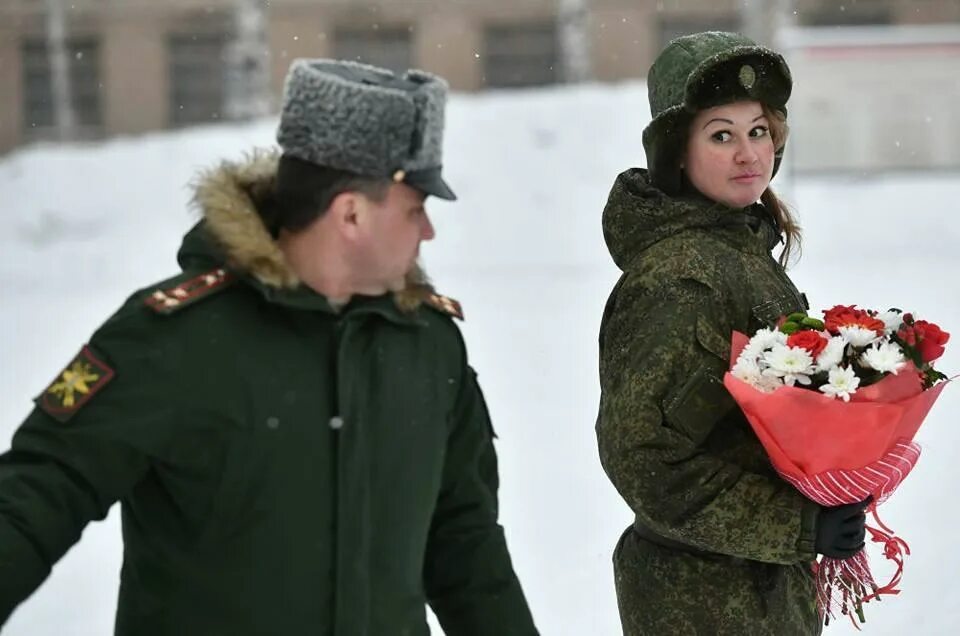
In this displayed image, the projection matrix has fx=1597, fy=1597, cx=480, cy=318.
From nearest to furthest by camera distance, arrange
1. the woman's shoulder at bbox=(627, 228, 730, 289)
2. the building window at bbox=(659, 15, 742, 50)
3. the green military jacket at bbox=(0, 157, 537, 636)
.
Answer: the green military jacket at bbox=(0, 157, 537, 636)
the woman's shoulder at bbox=(627, 228, 730, 289)
the building window at bbox=(659, 15, 742, 50)

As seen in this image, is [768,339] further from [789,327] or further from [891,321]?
[891,321]

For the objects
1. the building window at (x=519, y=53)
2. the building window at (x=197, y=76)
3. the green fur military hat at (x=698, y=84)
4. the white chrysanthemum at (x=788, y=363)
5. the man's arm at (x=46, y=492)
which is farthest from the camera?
the building window at (x=519, y=53)

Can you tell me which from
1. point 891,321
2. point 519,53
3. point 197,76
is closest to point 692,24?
point 519,53

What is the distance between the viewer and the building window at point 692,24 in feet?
73.7

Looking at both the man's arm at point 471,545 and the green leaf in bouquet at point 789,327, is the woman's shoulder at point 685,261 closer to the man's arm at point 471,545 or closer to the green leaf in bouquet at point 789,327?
the green leaf in bouquet at point 789,327

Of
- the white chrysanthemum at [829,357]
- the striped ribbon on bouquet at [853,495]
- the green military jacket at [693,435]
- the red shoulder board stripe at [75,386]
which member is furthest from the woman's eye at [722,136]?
the red shoulder board stripe at [75,386]

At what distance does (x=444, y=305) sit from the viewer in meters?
2.83

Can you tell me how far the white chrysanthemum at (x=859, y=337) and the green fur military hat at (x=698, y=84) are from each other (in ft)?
1.80

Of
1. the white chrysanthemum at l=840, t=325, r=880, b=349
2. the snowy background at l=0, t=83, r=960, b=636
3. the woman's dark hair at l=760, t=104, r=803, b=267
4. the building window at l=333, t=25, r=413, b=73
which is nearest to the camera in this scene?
the white chrysanthemum at l=840, t=325, r=880, b=349

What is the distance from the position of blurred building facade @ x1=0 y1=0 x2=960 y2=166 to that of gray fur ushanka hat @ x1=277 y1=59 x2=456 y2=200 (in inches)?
783

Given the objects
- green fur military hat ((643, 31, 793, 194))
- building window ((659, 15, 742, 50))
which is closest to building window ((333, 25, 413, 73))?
building window ((659, 15, 742, 50))

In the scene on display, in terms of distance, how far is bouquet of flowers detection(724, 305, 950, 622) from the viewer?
2.94m

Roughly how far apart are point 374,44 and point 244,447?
20829 millimetres

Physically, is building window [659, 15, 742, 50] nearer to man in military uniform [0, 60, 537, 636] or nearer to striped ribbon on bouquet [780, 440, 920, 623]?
striped ribbon on bouquet [780, 440, 920, 623]
